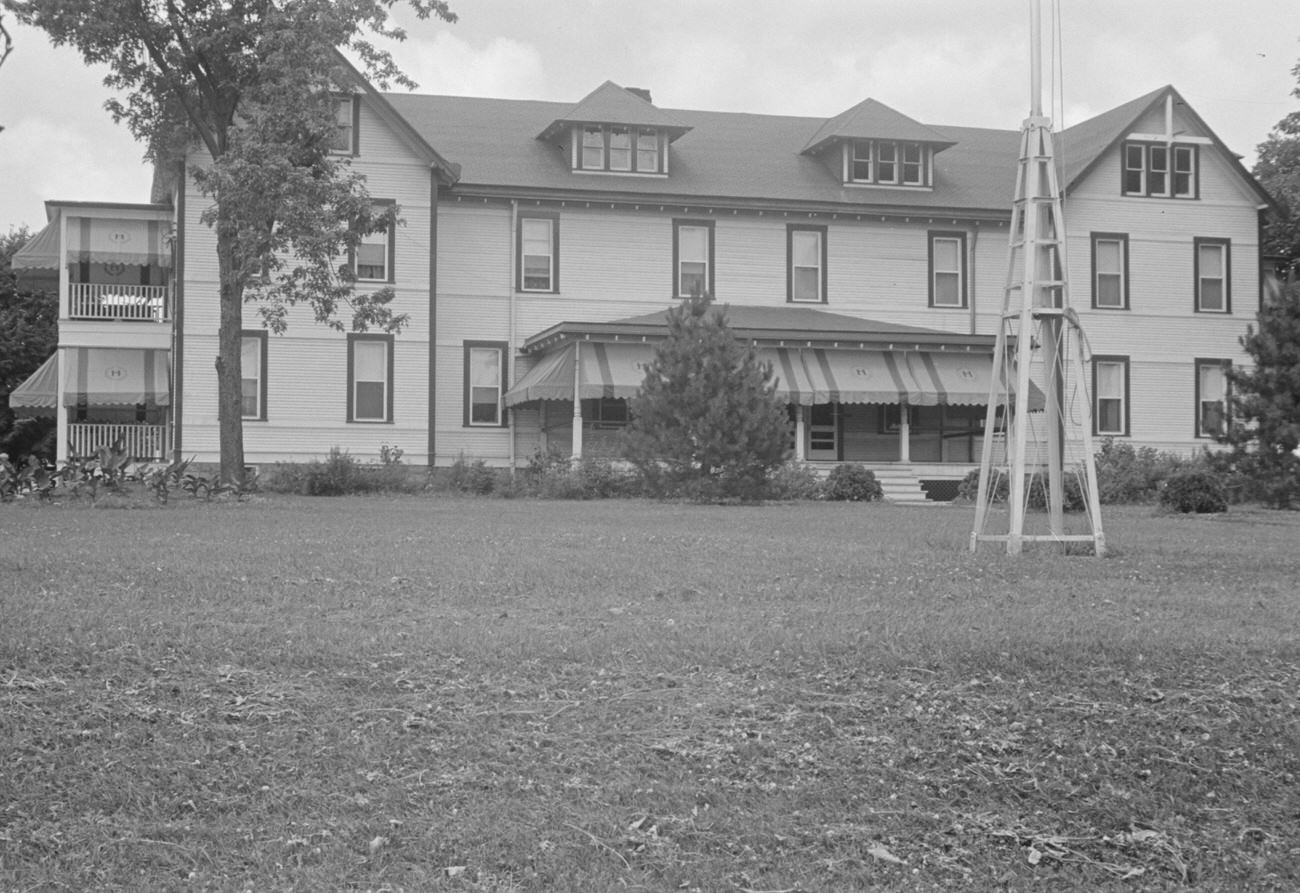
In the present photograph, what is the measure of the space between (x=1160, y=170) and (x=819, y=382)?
38.0 feet

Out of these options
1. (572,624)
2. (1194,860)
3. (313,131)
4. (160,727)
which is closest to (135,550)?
(572,624)

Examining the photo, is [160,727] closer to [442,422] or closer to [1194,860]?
[1194,860]

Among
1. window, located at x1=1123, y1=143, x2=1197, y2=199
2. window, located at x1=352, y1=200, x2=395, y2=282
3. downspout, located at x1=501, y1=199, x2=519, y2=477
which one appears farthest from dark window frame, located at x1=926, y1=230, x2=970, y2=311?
window, located at x1=352, y1=200, x2=395, y2=282

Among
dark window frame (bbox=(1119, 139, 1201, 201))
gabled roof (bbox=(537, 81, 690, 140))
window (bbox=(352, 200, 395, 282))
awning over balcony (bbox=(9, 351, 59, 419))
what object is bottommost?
awning over balcony (bbox=(9, 351, 59, 419))

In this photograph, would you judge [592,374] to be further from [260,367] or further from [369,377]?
[260,367]

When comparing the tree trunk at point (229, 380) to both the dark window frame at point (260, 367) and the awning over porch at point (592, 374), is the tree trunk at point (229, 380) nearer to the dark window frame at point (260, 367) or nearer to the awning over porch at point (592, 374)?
the dark window frame at point (260, 367)

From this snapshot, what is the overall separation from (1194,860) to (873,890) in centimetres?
162

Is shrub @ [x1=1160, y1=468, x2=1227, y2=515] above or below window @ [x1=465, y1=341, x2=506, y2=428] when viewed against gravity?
below

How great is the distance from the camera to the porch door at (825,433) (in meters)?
33.8

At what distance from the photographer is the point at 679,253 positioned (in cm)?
3338

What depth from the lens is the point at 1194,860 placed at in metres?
6.36

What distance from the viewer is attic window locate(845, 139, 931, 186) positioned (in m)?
35.1

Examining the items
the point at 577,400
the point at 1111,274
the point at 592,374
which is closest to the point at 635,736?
the point at 577,400

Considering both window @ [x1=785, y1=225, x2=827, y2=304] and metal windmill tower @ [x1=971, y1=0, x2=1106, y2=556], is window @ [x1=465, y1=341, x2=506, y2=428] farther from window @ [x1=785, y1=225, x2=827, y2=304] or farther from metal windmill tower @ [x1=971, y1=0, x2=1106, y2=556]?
metal windmill tower @ [x1=971, y1=0, x2=1106, y2=556]
